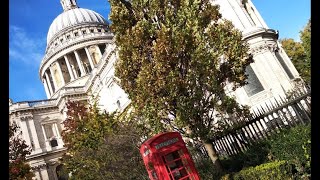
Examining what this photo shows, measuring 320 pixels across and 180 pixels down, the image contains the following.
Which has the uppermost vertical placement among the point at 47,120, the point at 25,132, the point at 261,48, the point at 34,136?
the point at 47,120

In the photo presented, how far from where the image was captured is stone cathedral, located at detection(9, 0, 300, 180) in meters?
24.4

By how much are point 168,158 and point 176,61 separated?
11.4ft

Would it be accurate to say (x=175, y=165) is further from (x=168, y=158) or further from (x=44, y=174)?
(x=44, y=174)

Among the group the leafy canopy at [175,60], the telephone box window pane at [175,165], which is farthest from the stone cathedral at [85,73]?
the telephone box window pane at [175,165]

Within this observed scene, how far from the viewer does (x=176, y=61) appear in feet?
34.1

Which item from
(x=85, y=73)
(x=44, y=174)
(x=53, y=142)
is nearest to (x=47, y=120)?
(x=53, y=142)

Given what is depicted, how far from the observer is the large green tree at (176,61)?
10.1 metres

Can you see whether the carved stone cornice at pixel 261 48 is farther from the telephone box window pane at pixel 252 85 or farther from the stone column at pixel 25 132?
the stone column at pixel 25 132

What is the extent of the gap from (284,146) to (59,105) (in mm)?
40954

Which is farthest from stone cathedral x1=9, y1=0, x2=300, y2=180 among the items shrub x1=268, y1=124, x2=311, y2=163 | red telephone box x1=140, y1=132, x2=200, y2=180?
shrub x1=268, y1=124, x2=311, y2=163

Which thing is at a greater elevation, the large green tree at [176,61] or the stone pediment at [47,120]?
the stone pediment at [47,120]

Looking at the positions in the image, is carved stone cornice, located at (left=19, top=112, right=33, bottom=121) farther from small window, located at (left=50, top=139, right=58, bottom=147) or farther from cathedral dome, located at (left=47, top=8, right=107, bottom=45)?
cathedral dome, located at (left=47, top=8, right=107, bottom=45)

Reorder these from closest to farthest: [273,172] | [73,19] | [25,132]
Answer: [273,172] → [25,132] → [73,19]
